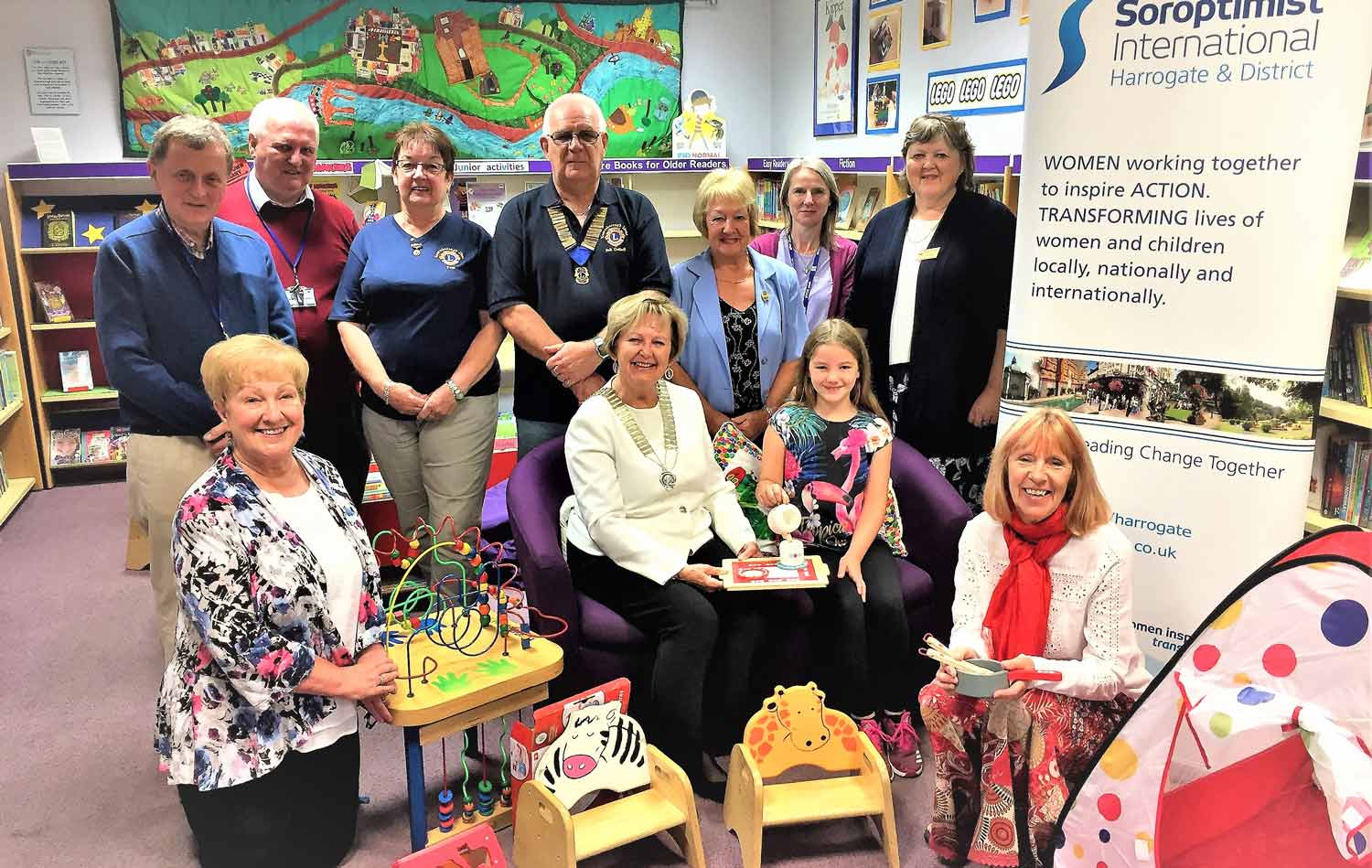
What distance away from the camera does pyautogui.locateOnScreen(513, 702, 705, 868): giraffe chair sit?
6.89ft

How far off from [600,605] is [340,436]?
1.31m

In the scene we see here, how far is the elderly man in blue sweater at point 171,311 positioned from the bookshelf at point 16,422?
2.88 meters

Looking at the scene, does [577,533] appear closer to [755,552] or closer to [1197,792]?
[755,552]

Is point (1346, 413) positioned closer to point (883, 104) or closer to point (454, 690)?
point (454, 690)

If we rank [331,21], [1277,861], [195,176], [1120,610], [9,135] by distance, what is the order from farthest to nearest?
[331,21] → [9,135] → [195,176] → [1120,610] → [1277,861]

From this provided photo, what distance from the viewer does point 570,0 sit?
6.12 meters

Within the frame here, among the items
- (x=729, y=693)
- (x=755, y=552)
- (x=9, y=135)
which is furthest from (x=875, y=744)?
(x=9, y=135)

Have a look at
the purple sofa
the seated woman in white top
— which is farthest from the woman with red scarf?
the seated woman in white top

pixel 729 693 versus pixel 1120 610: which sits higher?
pixel 1120 610

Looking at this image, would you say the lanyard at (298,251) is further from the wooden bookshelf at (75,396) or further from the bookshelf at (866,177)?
the wooden bookshelf at (75,396)

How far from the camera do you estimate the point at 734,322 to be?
308 centimetres

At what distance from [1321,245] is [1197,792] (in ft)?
4.32

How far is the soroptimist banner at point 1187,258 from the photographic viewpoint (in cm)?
227

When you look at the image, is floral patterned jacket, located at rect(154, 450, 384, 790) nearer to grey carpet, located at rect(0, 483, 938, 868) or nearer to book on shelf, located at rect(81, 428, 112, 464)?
grey carpet, located at rect(0, 483, 938, 868)
